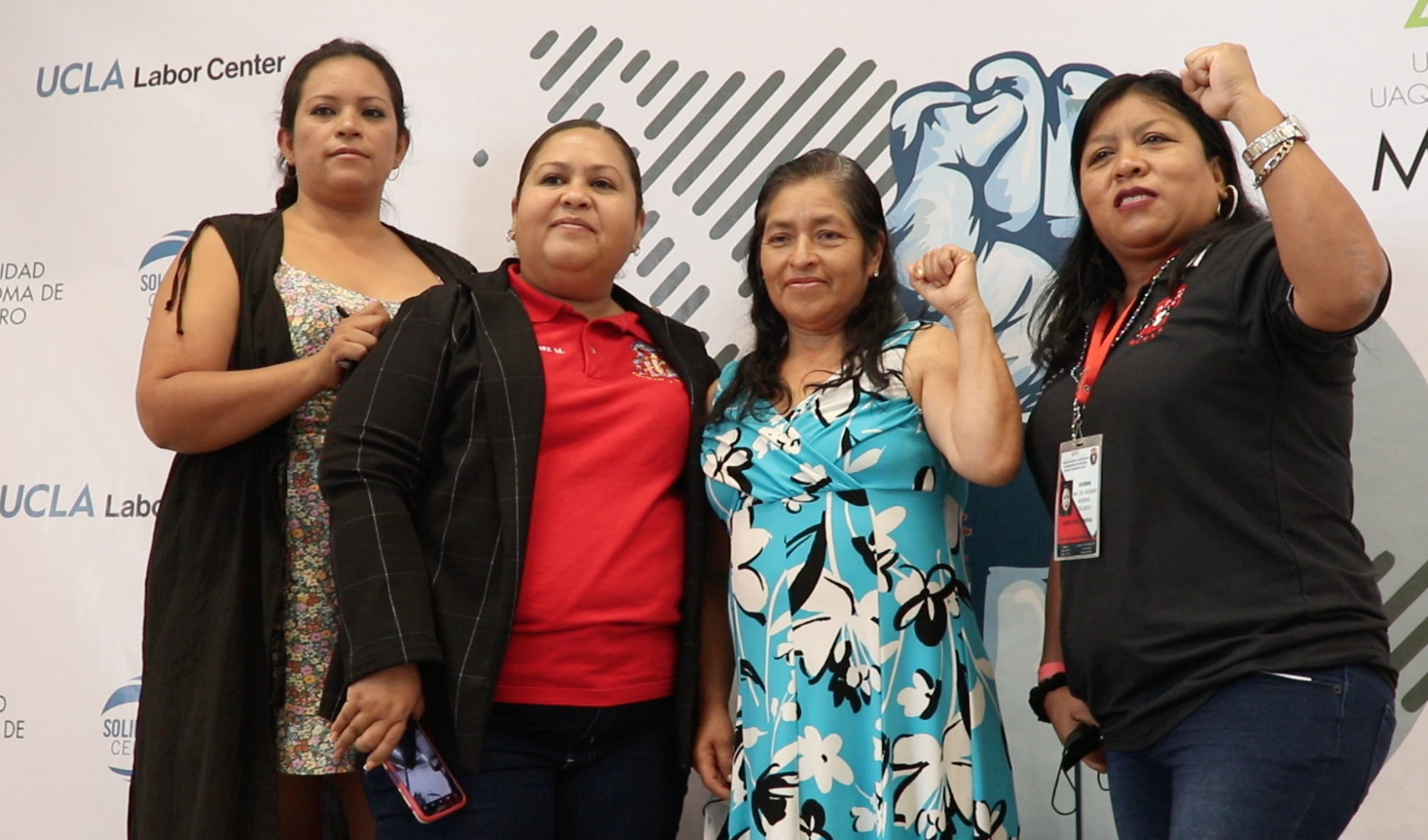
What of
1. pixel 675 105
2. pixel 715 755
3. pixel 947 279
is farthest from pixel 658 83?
pixel 715 755

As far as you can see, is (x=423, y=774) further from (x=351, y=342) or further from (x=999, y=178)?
(x=999, y=178)

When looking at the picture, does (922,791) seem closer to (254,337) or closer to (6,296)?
(254,337)

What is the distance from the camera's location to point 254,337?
1.95 m

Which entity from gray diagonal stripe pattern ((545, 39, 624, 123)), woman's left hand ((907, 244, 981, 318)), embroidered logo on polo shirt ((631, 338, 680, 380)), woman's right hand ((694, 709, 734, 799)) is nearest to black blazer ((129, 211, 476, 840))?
embroidered logo on polo shirt ((631, 338, 680, 380))

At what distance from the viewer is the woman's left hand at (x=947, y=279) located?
5.85ft

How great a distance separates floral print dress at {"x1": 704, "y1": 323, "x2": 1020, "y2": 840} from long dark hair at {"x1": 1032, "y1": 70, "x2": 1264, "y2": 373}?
29 centimetres

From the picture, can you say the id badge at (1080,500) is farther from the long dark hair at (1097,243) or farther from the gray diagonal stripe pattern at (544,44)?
the gray diagonal stripe pattern at (544,44)

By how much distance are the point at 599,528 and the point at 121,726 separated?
5.14 feet

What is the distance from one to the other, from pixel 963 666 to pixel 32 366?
2.28 m

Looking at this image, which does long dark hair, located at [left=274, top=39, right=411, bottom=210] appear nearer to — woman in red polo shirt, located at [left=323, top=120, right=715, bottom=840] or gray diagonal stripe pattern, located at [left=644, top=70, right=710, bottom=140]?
woman in red polo shirt, located at [left=323, top=120, right=715, bottom=840]

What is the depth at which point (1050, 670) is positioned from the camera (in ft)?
6.03

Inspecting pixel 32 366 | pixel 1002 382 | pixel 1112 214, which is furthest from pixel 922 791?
pixel 32 366

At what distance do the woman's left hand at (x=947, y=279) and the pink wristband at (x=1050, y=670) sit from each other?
551mm

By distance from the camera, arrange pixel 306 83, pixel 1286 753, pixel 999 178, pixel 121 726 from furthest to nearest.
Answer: pixel 121 726 < pixel 999 178 < pixel 306 83 < pixel 1286 753
